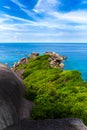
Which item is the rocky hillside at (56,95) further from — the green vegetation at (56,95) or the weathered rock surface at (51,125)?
the weathered rock surface at (51,125)

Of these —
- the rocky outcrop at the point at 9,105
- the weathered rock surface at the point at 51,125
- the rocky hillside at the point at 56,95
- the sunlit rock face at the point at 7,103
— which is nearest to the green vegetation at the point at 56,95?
the rocky hillside at the point at 56,95

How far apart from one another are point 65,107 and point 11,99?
17.6ft

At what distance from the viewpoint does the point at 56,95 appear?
27438 mm

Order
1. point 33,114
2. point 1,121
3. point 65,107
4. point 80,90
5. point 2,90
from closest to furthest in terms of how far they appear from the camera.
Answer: point 1,121 → point 2,90 → point 33,114 → point 65,107 → point 80,90

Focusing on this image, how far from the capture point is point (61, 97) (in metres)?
27.1

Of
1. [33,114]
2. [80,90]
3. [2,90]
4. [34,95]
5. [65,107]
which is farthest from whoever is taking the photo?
[80,90]

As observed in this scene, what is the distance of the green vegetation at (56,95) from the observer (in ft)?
69.1

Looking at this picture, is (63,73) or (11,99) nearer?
(11,99)

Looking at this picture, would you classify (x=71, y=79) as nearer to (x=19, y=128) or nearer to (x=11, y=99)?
(x=11, y=99)

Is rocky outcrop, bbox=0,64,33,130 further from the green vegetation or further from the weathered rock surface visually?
the green vegetation

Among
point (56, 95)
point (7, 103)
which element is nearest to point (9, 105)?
point (7, 103)

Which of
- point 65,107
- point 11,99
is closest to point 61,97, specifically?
point 65,107

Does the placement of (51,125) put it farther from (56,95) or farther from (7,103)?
(56,95)

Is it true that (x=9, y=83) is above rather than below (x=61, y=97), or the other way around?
above
